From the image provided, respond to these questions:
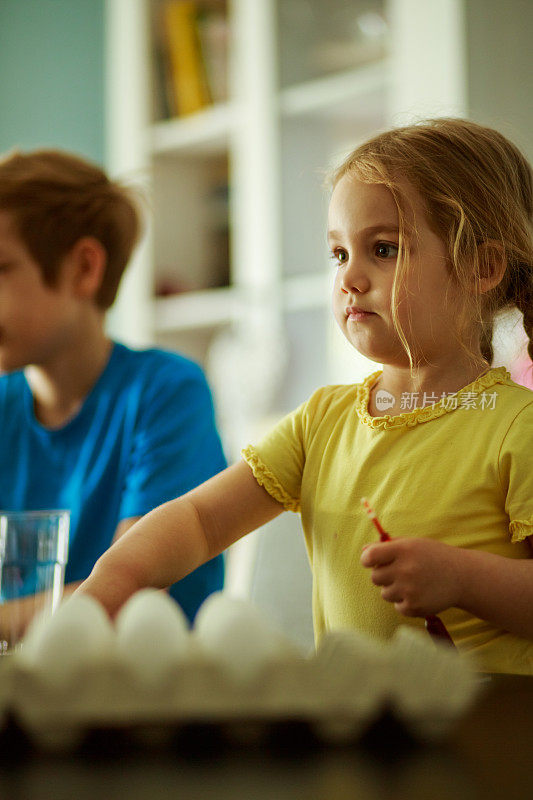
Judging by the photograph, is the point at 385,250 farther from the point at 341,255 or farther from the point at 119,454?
the point at 119,454

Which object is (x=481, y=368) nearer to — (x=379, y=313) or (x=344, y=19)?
(x=379, y=313)

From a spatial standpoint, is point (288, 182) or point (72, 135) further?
point (72, 135)

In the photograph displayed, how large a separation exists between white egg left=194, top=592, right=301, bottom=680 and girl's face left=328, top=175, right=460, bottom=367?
0.56 metres

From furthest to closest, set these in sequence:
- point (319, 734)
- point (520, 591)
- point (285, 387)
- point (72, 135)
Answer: point (72, 135) → point (285, 387) → point (520, 591) → point (319, 734)

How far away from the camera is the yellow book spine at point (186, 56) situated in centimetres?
292

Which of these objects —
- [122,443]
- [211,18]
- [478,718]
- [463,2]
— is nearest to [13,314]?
[122,443]

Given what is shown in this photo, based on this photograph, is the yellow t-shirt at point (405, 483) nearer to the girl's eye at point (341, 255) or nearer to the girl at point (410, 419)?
the girl at point (410, 419)

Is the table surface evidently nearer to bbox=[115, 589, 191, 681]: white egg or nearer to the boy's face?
bbox=[115, 589, 191, 681]: white egg

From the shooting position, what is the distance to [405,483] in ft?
3.03

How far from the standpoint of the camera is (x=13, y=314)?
4.82 feet

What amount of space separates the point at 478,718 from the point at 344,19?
238cm

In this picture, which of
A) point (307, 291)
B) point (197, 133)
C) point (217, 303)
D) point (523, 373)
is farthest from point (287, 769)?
point (197, 133)

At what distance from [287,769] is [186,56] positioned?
286cm

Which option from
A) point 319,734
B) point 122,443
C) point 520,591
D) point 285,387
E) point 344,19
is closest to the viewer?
point 319,734
